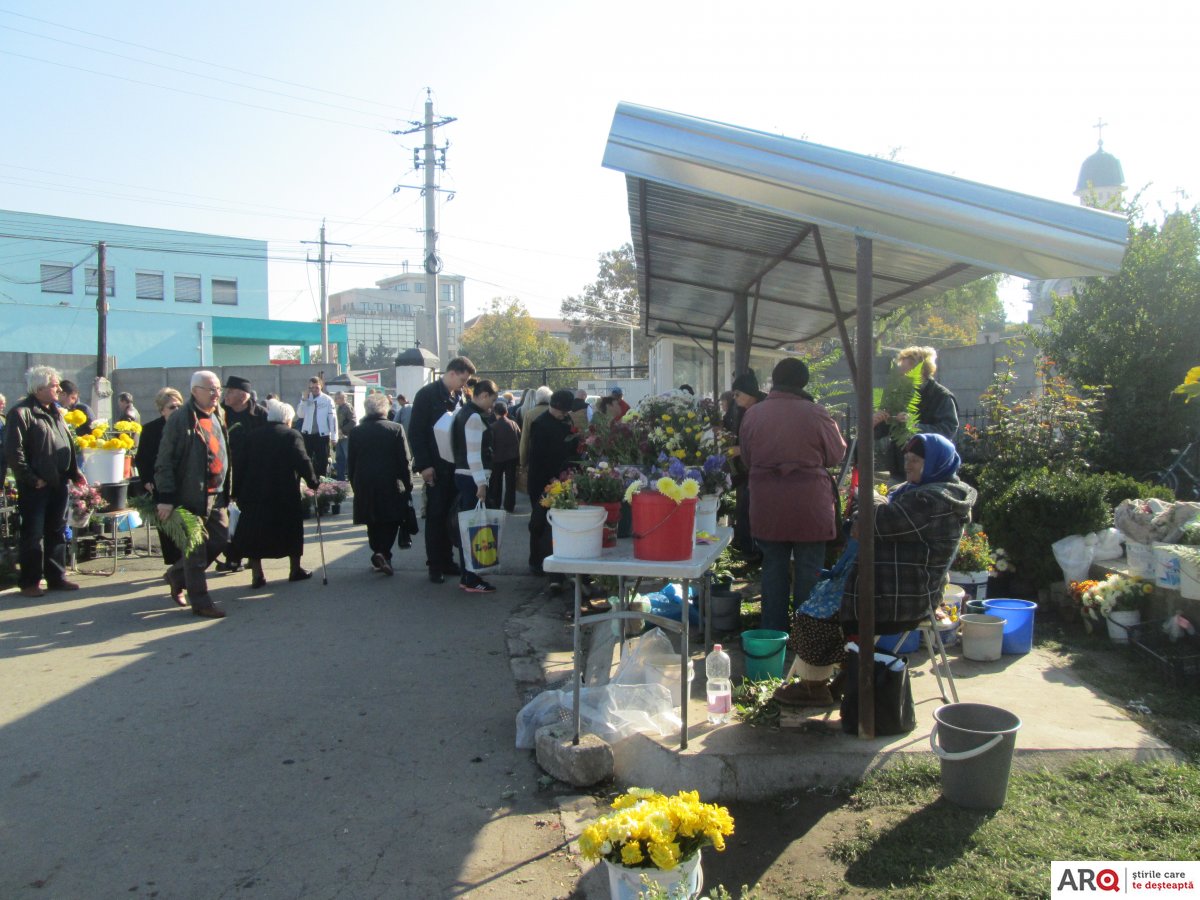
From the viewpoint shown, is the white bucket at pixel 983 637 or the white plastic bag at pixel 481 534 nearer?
the white bucket at pixel 983 637

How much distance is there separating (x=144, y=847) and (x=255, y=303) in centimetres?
4287

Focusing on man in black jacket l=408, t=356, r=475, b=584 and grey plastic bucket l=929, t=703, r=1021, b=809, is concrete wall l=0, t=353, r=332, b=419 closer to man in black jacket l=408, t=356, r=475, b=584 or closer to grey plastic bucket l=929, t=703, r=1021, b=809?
man in black jacket l=408, t=356, r=475, b=584

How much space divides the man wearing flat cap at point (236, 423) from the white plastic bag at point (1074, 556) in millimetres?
6601

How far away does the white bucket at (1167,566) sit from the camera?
Result: 5.39m

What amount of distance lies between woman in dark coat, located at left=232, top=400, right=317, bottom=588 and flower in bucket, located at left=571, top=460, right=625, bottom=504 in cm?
418

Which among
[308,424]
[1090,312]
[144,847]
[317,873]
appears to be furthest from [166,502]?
[1090,312]

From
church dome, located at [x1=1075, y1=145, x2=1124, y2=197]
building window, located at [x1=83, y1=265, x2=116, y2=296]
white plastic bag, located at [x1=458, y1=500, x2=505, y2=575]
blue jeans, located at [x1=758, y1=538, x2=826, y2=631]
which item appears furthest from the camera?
church dome, located at [x1=1075, y1=145, x2=1124, y2=197]

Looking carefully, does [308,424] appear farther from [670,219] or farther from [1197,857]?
[1197,857]

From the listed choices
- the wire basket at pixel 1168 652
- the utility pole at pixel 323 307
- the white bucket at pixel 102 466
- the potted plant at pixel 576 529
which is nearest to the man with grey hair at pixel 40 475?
the white bucket at pixel 102 466

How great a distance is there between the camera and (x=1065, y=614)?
6398 mm

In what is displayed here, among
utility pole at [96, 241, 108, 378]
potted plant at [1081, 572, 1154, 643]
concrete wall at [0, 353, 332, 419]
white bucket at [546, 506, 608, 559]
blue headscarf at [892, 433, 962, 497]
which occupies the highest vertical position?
utility pole at [96, 241, 108, 378]

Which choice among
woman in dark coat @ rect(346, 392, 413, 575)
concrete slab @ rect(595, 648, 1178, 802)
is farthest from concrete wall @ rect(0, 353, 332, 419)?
concrete slab @ rect(595, 648, 1178, 802)

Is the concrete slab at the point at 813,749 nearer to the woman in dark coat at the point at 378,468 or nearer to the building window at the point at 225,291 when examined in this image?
the woman in dark coat at the point at 378,468

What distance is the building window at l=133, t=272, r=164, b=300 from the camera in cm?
3962
